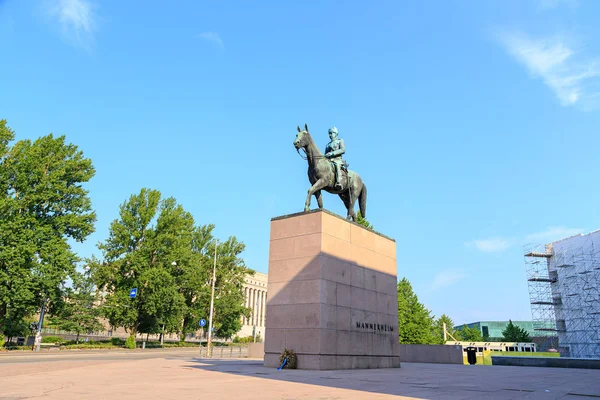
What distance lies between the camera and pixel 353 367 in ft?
60.8

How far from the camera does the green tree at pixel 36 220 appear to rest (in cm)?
3872

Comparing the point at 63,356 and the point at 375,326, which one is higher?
the point at 375,326

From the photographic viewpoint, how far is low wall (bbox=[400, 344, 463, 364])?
28562 mm

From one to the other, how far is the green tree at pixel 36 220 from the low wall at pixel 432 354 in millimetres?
32360

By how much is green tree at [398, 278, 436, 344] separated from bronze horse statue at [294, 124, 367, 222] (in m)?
32.7

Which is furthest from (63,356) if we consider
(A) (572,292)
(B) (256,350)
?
(A) (572,292)

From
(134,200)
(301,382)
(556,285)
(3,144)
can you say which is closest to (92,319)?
(134,200)

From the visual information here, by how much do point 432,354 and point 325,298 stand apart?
633 inches

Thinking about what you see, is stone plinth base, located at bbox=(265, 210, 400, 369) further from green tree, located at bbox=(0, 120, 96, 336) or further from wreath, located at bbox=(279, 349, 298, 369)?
green tree, located at bbox=(0, 120, 96, 336)

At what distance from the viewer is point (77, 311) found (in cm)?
4819

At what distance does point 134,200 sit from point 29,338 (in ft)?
61.7

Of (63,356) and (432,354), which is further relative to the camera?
(63,356)

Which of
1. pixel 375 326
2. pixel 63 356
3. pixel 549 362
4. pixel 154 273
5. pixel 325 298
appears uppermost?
pixel 154 273

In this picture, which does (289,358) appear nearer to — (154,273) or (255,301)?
(154,273)
